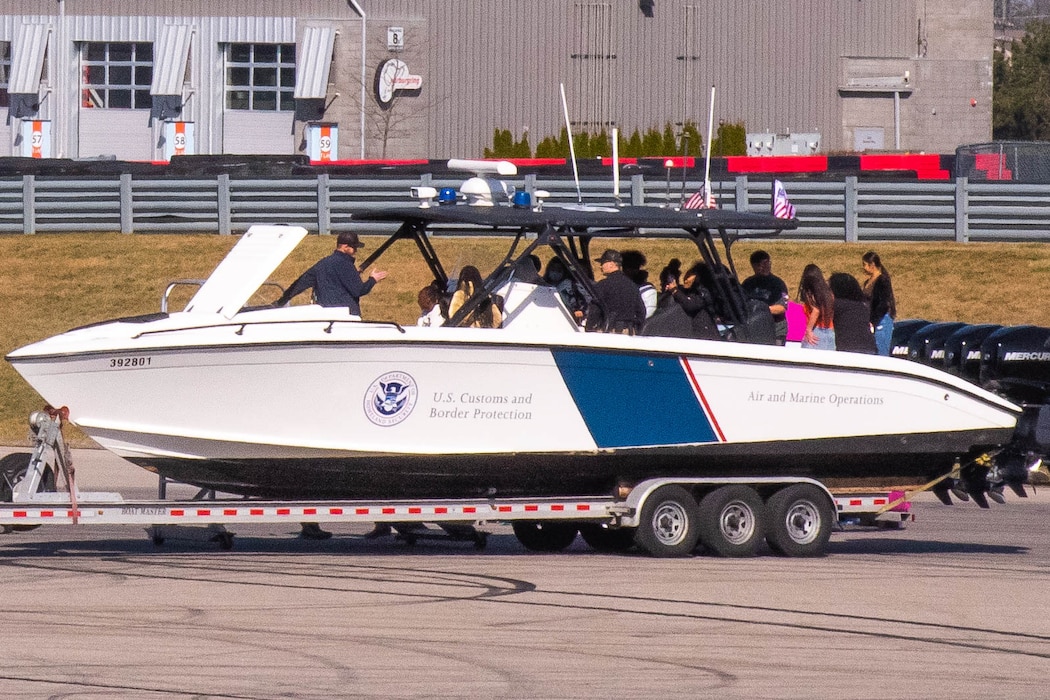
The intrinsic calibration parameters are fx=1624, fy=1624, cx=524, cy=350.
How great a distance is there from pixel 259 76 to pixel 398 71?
4.30 metres

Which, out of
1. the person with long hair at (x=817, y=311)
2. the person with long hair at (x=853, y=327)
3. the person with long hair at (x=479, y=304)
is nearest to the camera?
the person with long hair at (x=479, y=304)

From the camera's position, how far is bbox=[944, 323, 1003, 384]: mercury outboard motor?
13.6m

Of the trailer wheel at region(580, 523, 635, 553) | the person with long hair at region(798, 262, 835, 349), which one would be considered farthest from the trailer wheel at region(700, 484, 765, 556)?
the person with long hair at region(798, 262, 835, 349)

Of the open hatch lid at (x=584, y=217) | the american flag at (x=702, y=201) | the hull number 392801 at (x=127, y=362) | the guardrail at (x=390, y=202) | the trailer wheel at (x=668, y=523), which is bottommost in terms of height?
the trailer wheel at (x=668, y=523)

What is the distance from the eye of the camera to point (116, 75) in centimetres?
4897

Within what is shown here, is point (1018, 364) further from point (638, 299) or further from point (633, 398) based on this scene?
point (633, 398)

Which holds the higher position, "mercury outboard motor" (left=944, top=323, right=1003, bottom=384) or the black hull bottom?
"mercury outboard motor" (left=944, top=323, right=1003, bottom=384)

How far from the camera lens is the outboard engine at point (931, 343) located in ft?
46.5

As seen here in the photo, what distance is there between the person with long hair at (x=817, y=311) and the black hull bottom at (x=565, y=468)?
3.97 feet

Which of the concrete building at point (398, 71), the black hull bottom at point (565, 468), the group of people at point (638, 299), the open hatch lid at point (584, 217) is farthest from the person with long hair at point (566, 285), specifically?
the concrete building at point (398, 71)

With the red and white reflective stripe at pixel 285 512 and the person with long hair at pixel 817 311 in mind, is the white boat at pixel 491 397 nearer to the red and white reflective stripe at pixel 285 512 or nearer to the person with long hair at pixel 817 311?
the red and white reflective stripe at pixel 285 512

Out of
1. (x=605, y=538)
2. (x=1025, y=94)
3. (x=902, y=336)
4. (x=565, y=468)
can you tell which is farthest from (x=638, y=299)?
(x=1025, y=94)

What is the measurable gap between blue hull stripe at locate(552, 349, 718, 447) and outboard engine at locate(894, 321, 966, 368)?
13.7ft

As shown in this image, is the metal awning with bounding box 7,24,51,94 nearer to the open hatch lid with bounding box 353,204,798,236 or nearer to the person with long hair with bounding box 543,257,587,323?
the open hatch lid with bounding box 353,204,798,236
